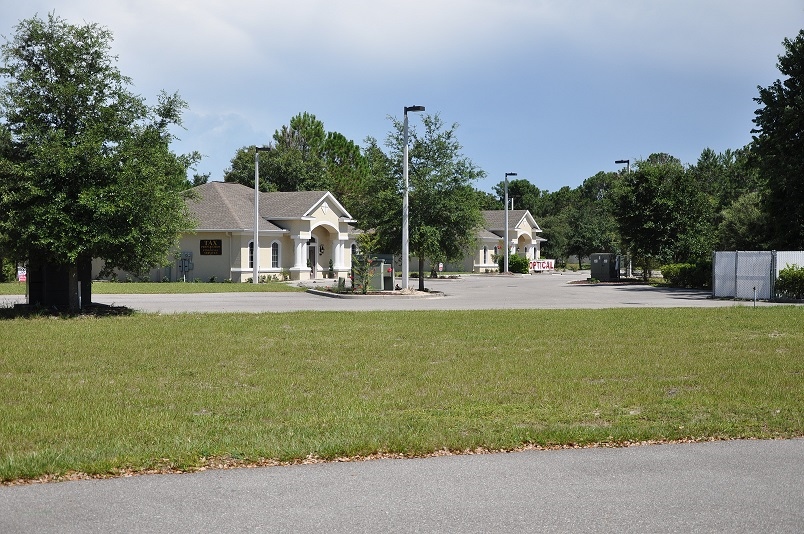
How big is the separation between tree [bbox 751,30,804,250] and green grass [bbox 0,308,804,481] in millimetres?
16639

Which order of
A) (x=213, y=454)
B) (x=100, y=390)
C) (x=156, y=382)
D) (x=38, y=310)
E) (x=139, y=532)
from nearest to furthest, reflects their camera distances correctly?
1. (x=139, y=532)
2. (x=213, y=454)
3. (x=100, y=390)
4. (x=156, y=382)
5. (x=38, y=310)

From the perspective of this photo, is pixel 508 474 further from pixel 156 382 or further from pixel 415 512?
pixel 156 382

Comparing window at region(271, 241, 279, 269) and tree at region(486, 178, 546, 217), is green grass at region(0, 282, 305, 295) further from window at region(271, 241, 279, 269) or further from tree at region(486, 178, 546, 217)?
tree at region(486, 178, 546, 217)

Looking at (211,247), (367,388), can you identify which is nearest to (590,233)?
(211,247)

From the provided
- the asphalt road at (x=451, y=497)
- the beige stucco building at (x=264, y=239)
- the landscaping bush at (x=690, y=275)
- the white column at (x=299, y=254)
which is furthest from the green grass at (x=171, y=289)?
the asphalt road at (x=451, y=497)

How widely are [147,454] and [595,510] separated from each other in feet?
13.0

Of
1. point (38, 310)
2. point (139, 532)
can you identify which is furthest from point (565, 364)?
point (38, 310)

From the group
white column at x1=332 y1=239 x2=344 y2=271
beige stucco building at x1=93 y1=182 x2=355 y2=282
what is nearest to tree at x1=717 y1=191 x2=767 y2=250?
white column at x1=332 y1=239 x2=344 y2=271

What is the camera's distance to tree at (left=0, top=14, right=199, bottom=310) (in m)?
20.1

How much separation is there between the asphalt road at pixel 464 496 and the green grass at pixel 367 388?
54 cm

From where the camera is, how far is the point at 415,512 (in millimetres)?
5617

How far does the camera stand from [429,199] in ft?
119

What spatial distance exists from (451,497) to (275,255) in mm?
43014

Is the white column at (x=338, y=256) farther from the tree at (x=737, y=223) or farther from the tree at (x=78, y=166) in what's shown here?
the tree at (x=78, y=166)
